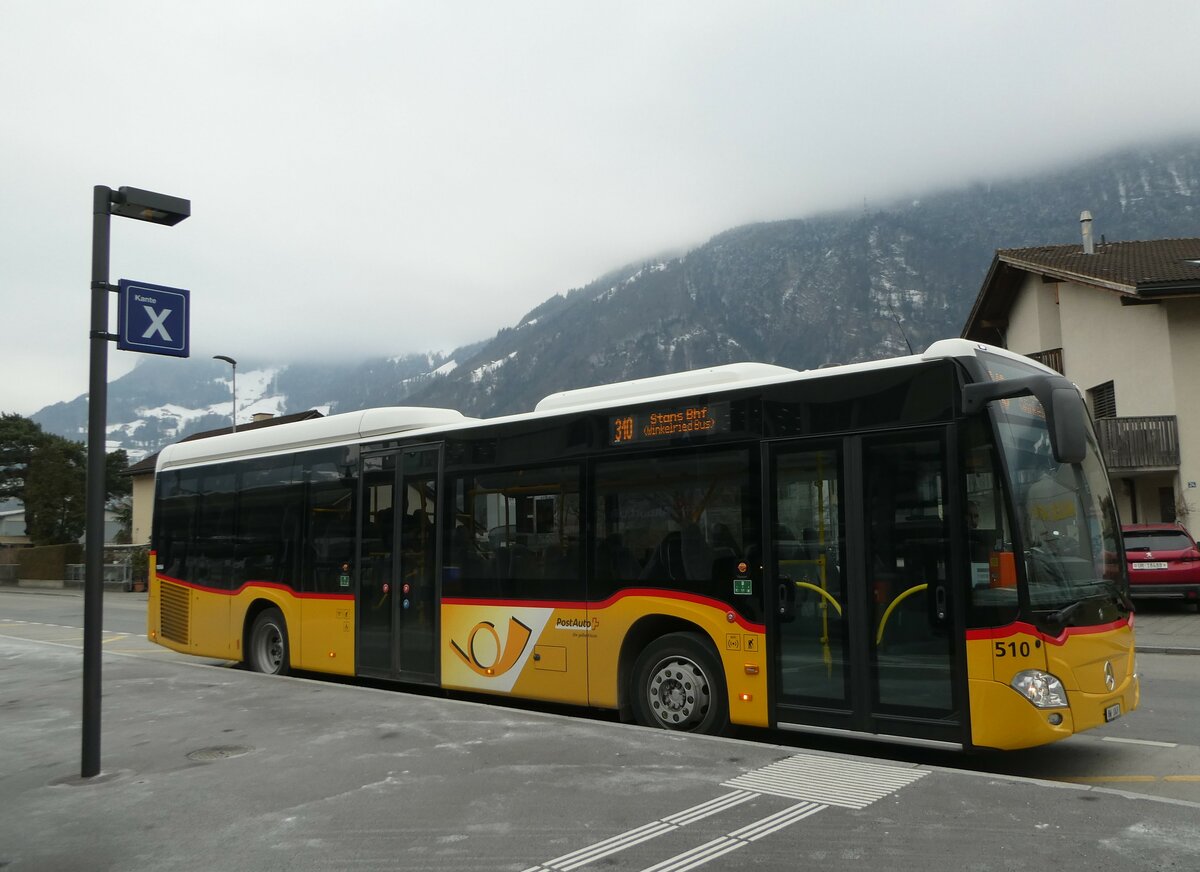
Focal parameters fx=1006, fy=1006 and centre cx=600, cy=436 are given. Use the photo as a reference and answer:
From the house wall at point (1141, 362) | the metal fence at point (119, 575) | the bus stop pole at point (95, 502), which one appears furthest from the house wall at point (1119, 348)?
the metal fence at point (119, 575)

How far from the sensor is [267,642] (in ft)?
41.4

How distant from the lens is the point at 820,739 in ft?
27.1

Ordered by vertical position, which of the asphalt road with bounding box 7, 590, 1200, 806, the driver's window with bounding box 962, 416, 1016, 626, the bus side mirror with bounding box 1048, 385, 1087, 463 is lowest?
the asphalt road with bounding box 7, 590, 1200, 806

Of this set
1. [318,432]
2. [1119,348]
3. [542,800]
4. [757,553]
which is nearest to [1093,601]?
[757,553]

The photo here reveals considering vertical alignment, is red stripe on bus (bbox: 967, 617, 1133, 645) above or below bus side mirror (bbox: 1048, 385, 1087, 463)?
below

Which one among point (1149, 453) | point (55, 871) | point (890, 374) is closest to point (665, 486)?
point (890, 374)

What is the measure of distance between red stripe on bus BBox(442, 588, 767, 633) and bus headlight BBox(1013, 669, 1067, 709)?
1.87 m

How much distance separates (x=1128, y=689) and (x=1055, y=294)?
1172 inches

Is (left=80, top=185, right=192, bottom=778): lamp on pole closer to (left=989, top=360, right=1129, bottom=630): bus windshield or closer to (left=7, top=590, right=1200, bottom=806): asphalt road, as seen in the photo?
(left=7, top=590, right=1200, bottom=806): asphalt road

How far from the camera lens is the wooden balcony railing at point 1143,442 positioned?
1034 inches

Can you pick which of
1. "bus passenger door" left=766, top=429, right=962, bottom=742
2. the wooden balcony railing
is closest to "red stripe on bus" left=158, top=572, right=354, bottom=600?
"bus passenger door" left=766, top=429, right=962, bottom=742

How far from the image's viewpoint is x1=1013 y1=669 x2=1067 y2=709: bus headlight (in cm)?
631

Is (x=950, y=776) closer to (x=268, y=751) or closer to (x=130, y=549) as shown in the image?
(x=268, y=751)

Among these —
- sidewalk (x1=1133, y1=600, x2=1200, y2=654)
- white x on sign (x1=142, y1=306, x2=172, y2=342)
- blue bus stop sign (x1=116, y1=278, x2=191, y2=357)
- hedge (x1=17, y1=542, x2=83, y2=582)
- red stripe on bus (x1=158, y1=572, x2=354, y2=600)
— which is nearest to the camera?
blue bus stop sign (x1=116, y1=278, x2=191, y2=357)
